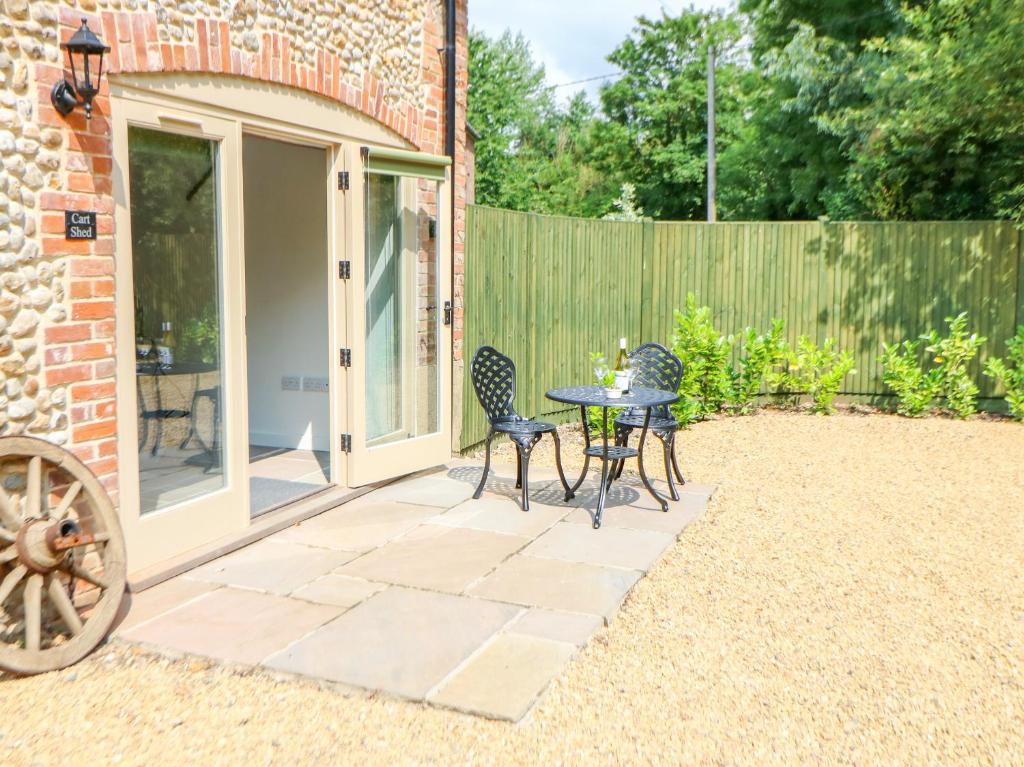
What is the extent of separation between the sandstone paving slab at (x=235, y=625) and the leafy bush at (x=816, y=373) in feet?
21.2

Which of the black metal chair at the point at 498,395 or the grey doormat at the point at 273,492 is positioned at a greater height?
the black metal chair at the point at 498,395

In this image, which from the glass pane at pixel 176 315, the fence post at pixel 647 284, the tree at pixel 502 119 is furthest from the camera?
the tree at pixel 502 119

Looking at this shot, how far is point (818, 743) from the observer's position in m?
2.91

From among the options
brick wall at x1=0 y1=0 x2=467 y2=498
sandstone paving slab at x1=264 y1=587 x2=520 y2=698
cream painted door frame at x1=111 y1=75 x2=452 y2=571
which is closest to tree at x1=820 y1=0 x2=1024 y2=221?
cream painted door frame at x1=111 y1=75 x2=452 y2=571

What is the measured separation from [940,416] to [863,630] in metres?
5.97

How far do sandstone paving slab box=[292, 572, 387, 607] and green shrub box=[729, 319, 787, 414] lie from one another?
5.61 metres

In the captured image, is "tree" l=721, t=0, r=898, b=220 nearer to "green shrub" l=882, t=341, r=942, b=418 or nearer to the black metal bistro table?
"green shrub" l=882, t=341, r=942, b=418

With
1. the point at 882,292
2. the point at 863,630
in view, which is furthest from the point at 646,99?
the point at 863,630

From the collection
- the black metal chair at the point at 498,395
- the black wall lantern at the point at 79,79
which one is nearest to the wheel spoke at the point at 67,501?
the black wall lantern at the point at 79,79

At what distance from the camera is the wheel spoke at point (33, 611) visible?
327 cm

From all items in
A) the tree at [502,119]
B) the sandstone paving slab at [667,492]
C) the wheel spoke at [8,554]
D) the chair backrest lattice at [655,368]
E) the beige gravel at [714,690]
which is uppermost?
the tree at [502,119]

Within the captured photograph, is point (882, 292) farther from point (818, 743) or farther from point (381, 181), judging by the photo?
point (818, 743)

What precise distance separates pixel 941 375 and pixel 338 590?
6.96m

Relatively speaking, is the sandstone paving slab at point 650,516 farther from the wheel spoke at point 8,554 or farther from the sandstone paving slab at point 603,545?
the wheel spoke at point 8,554
